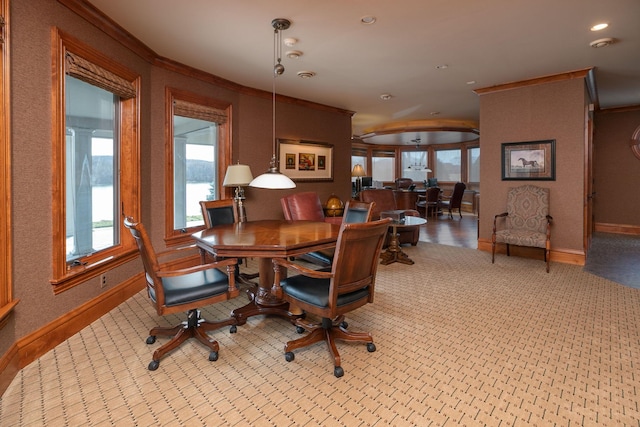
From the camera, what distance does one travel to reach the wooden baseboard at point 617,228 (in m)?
7.10

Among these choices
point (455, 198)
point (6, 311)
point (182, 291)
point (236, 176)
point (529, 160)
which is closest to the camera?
point (6, 311)

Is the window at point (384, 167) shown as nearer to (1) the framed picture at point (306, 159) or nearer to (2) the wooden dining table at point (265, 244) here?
(1) the framed picture at point (306, 159)

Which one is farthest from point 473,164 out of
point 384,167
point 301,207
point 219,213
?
point 219,213

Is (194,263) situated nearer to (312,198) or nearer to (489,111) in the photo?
(312,198)

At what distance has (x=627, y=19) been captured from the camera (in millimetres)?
3164

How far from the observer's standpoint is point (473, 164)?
11.6 m

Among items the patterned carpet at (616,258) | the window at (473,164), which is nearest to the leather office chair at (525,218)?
the patterned carpet at (616,258)

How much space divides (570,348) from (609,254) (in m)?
4.06

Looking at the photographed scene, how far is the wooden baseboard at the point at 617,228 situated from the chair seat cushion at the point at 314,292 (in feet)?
25.3

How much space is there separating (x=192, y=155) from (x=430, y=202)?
288 inches

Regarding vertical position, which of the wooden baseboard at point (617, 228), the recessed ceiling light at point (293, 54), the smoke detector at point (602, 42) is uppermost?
the recessed ceiling light at point (293, 54)

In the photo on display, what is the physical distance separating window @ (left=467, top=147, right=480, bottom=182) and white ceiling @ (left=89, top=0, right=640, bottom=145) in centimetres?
597

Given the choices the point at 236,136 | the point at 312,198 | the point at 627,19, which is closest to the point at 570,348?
the point at 627,19

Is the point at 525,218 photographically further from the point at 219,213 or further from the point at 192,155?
the point at 192,155
